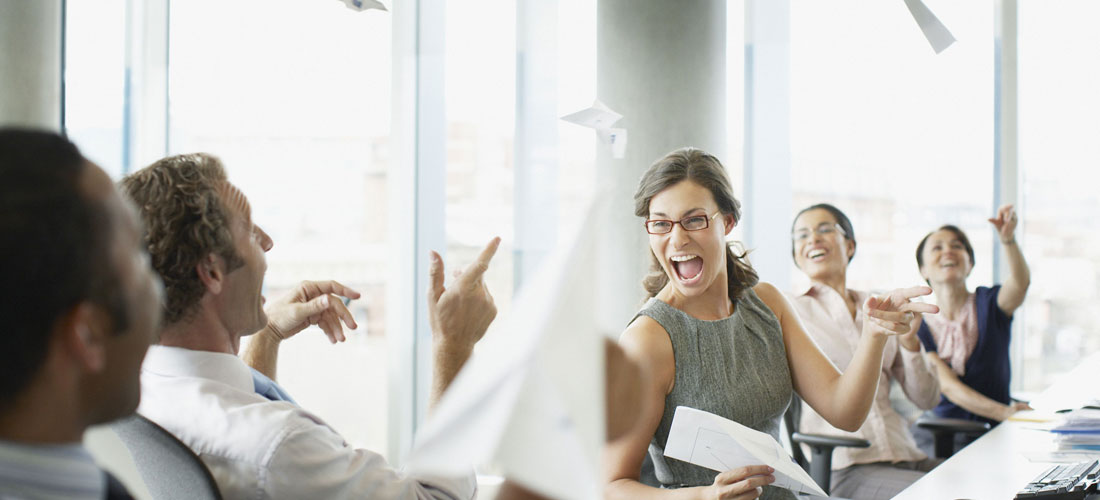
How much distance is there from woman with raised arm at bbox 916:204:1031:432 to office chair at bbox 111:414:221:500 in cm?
291

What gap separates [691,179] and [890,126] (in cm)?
271

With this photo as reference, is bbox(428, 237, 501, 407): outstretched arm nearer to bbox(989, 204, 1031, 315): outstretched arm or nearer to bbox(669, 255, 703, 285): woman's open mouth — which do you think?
bbox(669, 255, 703, 285): woman's open mouth

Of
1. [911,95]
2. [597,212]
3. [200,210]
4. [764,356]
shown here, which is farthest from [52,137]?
[911,95]

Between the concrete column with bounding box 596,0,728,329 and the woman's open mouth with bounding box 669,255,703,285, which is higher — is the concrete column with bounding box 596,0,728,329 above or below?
above

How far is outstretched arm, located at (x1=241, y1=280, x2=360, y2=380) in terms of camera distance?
1810 millimetres

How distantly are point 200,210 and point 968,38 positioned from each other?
442cm

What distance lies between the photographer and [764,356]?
2010 mm

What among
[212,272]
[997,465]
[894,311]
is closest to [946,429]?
[997,465]

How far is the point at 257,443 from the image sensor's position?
123 centimetres

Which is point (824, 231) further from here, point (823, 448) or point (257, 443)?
point (257, 443)

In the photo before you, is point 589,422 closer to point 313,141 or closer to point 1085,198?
point 313,141

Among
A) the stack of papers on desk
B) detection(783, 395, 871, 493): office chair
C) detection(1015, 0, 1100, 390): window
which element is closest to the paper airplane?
detection(783, 395, 871, 493): office chair

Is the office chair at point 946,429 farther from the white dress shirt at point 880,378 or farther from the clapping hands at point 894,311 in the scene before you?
the clapping hands at point 894,311

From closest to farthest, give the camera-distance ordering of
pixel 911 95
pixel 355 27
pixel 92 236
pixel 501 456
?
1. pixel 501 456
2. pixel 92 236
3. pixel 355 27
4. pixel 911 95
